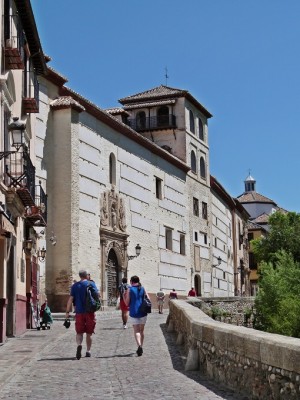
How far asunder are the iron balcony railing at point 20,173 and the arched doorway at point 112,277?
1628 centimetres

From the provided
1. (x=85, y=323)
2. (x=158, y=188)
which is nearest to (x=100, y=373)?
(x=85, y=323)

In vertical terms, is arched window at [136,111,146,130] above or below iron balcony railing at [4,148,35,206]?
above

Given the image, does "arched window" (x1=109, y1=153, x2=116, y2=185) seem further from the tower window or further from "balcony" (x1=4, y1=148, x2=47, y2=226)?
"balcony" (x1=4, y1=148, x2=47, y2=226)

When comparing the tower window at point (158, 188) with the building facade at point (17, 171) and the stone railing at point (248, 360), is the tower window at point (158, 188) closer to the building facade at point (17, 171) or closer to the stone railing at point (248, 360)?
the building facade at point (17, 171)

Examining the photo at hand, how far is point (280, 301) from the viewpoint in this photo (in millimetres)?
29656

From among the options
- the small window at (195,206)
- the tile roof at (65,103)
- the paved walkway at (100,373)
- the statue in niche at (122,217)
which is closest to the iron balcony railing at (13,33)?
the paved walkway at (100,373)

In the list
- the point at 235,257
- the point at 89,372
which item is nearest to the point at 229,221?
the point at 235,257

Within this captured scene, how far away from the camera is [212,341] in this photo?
9055mm

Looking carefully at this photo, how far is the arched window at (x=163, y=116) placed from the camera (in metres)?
45.9

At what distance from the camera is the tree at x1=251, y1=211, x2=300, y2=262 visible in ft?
181

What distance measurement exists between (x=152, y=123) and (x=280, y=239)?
1652 cm

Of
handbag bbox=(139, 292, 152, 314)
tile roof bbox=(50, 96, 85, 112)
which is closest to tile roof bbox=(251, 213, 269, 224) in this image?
tile roof bbox=(50, 96, 85, 112)

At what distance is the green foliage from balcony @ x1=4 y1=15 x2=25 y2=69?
16.1m

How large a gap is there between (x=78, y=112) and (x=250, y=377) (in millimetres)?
24759
